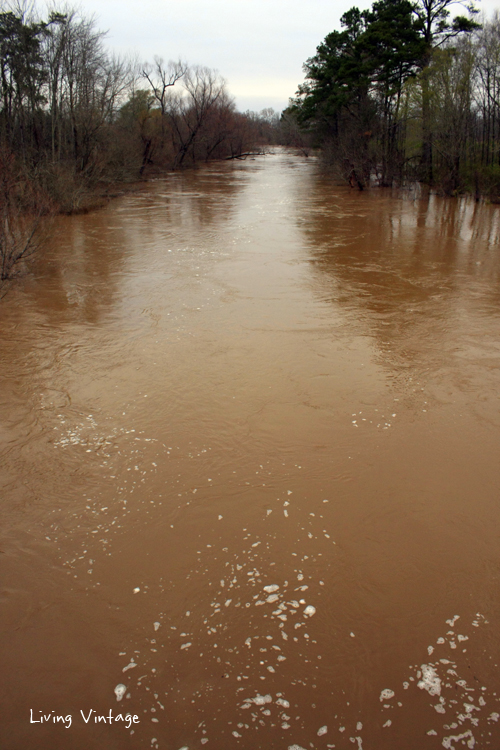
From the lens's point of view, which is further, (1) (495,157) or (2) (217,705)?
(1) (495,157)

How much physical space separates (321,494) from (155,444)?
5.48 ft

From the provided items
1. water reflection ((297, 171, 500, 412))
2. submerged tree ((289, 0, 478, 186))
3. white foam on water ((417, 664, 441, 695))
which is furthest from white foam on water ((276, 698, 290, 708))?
submerged tree ((289, 0, 478, 186))

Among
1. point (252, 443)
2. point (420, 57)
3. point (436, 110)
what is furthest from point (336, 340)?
point (420, 57)

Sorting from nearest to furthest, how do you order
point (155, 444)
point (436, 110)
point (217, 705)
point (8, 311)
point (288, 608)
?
point (217, 705) → point (288, 608) → point (155, 444) → point (8, 311) → point (436, 110)

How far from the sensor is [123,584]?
3.39 metres

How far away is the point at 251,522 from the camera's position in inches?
154

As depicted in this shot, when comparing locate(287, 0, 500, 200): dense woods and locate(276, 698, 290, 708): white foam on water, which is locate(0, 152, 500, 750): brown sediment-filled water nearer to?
locate(276, 698, 290, 708): white foam on water

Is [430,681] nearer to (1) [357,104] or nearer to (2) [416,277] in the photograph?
(2) [416,277]

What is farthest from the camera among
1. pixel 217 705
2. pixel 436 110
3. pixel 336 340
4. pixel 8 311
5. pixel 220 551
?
pixel 436 110

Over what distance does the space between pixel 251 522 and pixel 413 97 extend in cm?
2489

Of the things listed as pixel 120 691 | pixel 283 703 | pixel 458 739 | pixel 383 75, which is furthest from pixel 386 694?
pixel 383 75

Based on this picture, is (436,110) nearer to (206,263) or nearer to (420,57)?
(420,57)

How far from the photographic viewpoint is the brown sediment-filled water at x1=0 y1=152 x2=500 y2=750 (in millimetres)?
2705

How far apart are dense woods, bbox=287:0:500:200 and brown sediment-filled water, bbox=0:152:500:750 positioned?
51.7 ft
